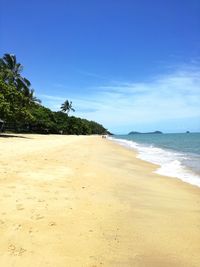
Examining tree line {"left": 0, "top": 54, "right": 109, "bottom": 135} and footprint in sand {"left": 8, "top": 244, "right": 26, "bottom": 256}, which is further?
tree line {"left": 0, "top": 54, "right": 109, "bottom": 135}

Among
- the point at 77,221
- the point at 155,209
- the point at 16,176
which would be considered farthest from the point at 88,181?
the point at 77,221

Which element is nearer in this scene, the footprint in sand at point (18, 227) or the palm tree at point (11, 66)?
the footprint in sand at point (18, 227)

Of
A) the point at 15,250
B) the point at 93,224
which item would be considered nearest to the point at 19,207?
the point at 93,224

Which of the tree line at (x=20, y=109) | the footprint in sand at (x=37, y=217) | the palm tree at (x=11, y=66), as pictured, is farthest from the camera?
the palm tree at (x=11, y=66)

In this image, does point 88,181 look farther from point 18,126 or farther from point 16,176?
point 18,126

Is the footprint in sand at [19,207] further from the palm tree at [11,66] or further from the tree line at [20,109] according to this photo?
the palm tree at [11,66]

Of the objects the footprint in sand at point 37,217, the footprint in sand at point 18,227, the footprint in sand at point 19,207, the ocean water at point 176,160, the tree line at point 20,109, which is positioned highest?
the tree line at point 20,109

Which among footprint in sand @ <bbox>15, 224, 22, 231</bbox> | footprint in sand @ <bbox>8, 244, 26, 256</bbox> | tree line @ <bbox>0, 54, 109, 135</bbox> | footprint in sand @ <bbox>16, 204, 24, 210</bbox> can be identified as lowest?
footprint in sand @ <bbox>8, 244, 26, 256</bbox>

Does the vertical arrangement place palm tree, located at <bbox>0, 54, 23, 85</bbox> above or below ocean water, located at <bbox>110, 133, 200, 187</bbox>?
above

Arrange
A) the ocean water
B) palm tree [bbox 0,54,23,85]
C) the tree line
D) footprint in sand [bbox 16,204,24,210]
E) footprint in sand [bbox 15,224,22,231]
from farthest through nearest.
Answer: palm tree [bbox 0,54,23,85] → the tree line → the ocean water → footprint in sand [bbox 16,204,24,210] → footprint in sand [bbox 15,224,22,231]

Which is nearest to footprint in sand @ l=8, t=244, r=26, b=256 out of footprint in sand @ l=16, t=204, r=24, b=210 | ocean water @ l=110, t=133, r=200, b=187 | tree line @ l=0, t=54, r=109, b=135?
footprint in sand @ l=16, t=204, r=24, b=210

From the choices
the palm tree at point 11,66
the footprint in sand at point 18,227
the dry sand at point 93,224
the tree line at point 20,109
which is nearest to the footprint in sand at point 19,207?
the dry sand at point 93,224

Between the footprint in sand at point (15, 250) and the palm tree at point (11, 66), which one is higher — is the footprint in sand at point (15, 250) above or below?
below

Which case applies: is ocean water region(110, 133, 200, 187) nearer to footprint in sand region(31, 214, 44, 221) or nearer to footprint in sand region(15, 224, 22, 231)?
footprint in sand region(31, 214, 44, 221)
